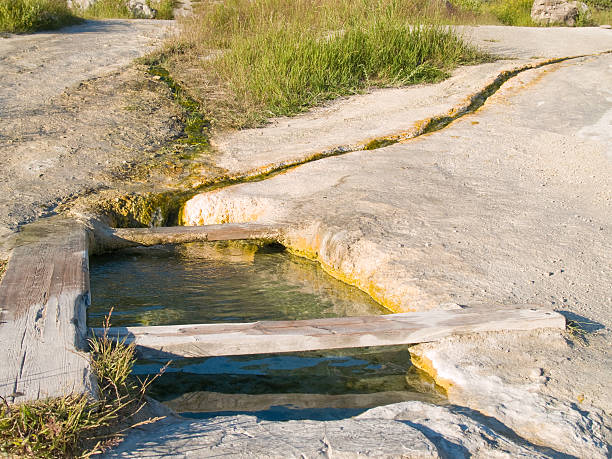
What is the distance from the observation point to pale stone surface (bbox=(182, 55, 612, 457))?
2.84 meters

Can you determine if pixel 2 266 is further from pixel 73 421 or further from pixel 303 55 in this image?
pixel 303 55

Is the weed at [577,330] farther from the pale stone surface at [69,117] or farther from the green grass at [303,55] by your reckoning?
the green grass at [303,55]

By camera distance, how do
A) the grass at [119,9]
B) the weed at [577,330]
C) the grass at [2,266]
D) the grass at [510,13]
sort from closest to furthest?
1. the weed at [577,330]
2. the grass at [2,266]
3. the grass at [119,9]
4. the grass at [510,13]

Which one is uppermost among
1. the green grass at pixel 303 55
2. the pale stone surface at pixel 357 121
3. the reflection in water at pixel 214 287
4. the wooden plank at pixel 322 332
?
the green grass at pixel 303 55

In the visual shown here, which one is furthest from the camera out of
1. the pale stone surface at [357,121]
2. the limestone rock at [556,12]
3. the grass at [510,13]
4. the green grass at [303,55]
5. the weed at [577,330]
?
the limestone rock at [556,12]

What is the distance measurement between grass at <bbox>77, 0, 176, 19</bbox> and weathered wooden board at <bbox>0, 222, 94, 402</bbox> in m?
9.12

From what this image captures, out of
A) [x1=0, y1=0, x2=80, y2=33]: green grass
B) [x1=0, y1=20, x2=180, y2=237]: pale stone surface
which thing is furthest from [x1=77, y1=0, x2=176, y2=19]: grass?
[x1=0, y1=20, x2=180, y2=237]: pale stone surface

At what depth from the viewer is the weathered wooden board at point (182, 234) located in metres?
4.51

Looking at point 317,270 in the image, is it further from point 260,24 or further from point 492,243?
point 260,24

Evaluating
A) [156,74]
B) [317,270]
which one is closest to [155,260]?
[317,270]

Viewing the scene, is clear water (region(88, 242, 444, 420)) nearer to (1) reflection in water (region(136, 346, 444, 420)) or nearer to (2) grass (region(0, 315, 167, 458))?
(1) reflection in water (region(136, 346, 444, 420))

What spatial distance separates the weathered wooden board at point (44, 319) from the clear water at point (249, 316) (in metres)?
0.35

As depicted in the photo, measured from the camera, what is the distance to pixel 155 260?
4.55 metres

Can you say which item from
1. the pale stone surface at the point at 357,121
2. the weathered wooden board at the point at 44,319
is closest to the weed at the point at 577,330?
the weathered wooden board at the point at 44,319
